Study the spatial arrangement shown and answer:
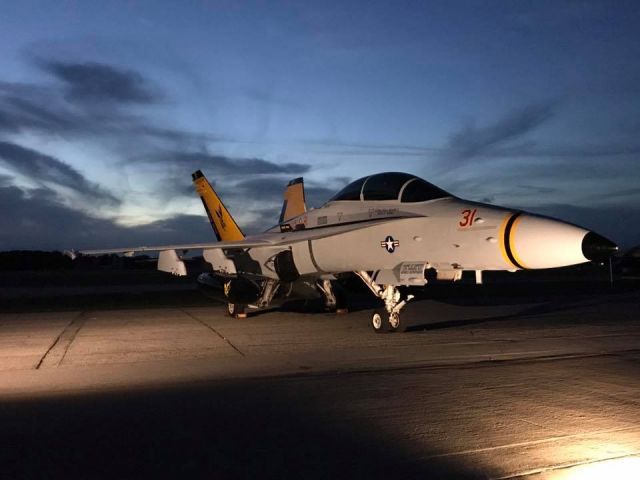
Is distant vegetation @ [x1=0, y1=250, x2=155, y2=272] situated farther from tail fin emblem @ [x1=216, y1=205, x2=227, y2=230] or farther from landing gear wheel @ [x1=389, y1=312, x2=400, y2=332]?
landing gear wheel @ [x1=389, y1=312, x2=400, y2=332]

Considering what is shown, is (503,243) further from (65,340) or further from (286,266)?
(65,340)

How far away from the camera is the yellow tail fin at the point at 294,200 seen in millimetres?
18062

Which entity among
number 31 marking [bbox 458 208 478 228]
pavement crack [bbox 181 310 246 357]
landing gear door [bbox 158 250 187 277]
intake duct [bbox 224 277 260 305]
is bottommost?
pavement crack [bbox 181 310 246 357]

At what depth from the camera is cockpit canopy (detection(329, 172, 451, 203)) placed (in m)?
11.5

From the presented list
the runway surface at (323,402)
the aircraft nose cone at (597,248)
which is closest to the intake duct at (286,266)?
the runway surface at (323,402)

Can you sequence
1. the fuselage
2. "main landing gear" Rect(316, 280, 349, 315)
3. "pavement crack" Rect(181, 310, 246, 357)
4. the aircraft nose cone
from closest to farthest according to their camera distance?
the aircraft nose cone → the fuselage → "pavement crack" Rect(181, 310, 246, 357) → "main landing gear" Rect(316, 280, 349, 315)

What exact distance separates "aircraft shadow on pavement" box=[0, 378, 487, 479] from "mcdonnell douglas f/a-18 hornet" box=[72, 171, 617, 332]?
162 inches

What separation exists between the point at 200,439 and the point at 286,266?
9368 millimetres

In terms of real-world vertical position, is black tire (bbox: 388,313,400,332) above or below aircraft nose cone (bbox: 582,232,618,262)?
below

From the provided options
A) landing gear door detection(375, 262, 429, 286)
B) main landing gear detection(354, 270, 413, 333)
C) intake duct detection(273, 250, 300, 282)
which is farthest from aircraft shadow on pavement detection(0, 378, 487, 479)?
intake duct detection(273, 250, 300, 282)

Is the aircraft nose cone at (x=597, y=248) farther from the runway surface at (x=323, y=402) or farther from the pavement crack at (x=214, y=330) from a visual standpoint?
the pavement crack at (x=214, y=330)

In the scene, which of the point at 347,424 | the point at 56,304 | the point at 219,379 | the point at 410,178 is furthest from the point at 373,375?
the point at 56,304

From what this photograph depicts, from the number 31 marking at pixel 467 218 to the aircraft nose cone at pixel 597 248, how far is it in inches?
72.6

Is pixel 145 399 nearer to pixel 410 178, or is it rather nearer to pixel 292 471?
pixel 292 471
